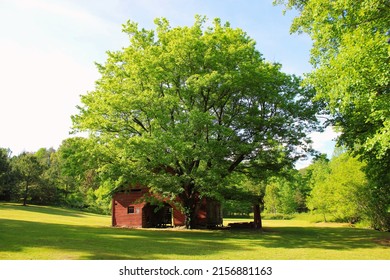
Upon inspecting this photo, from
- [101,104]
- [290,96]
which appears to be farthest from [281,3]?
[101,104]

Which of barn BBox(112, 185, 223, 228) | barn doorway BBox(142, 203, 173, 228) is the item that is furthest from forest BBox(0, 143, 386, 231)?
barn doorway BBox(142, 203, 173, 228)

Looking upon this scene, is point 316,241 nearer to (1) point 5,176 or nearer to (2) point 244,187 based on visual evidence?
(2) point 244,187

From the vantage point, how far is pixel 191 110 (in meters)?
25.1

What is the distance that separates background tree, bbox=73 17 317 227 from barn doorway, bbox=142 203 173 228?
855 cm

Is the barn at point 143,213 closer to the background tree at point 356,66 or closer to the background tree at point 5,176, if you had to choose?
the background tree at point 356,66

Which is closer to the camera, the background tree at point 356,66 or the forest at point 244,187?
the background tree at point 356,66

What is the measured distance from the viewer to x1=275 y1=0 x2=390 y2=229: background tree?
14594mm

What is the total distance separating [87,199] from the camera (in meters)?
76.9

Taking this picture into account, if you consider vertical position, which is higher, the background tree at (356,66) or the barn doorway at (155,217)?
the background tree at (356,66)

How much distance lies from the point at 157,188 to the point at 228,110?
9419 millimetres

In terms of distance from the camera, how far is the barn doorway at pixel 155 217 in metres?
37.5

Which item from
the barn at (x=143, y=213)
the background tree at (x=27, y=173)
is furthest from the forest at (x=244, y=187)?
the barn at (x=143, y=213)

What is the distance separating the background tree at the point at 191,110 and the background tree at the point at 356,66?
6.40 metres

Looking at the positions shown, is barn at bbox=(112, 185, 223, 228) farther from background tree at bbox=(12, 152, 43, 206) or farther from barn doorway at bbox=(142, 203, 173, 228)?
background tree at bbox=(12, 152, 43, 206)
